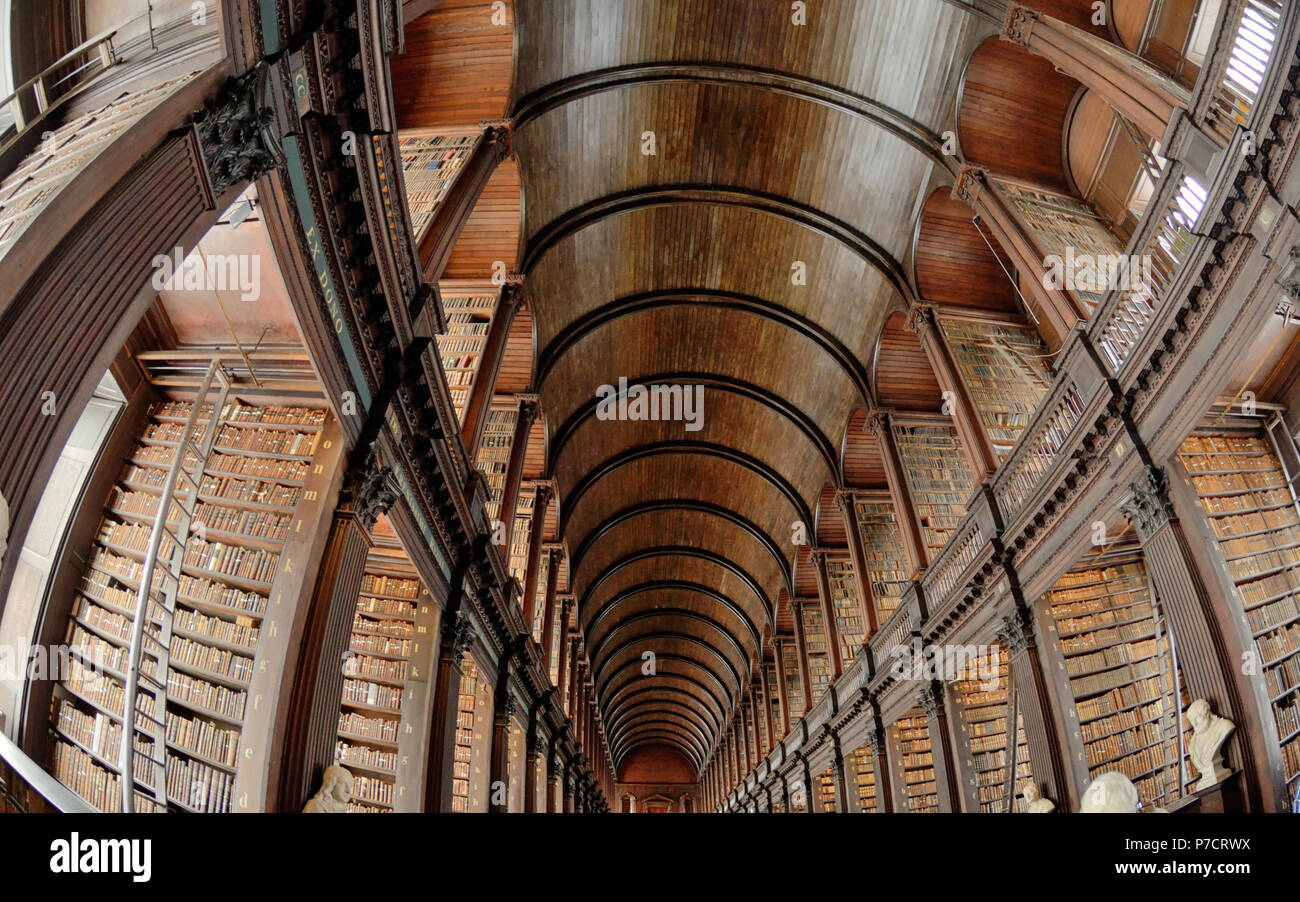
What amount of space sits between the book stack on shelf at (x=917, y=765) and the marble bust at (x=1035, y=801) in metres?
3.97

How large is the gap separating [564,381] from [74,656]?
11.7 meters

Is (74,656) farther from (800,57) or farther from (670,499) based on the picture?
(670,499)

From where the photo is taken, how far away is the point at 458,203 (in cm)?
805

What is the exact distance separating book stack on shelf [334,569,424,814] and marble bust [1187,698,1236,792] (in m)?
7.49

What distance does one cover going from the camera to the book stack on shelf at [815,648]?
1862 cm

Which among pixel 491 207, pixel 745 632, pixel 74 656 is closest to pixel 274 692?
pixel 74 656

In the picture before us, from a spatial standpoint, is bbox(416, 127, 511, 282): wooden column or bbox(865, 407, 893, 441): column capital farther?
bbox(865, 407, 893, 441): column capital

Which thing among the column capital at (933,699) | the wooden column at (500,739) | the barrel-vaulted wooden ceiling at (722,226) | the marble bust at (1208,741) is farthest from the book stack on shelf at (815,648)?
the marble bust at (1208,741)

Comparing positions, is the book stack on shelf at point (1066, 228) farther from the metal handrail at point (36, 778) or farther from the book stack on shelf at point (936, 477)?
the metal handrail at point (36, 778)

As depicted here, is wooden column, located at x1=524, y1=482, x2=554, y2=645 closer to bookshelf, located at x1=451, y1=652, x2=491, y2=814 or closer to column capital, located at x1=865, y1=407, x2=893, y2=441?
bookshelf, located at x1=451, y1=652, x2=491, y2=814

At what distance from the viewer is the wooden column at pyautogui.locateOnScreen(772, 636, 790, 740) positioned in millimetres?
21484

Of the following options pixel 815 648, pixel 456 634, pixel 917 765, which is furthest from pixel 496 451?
pixel 815 648

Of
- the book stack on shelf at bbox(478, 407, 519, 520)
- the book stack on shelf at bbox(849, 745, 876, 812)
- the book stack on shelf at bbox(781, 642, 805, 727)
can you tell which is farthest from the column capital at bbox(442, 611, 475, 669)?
the book stack on shelf at bbox(781, 642, 805, 727)

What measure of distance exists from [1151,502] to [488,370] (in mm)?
7773
